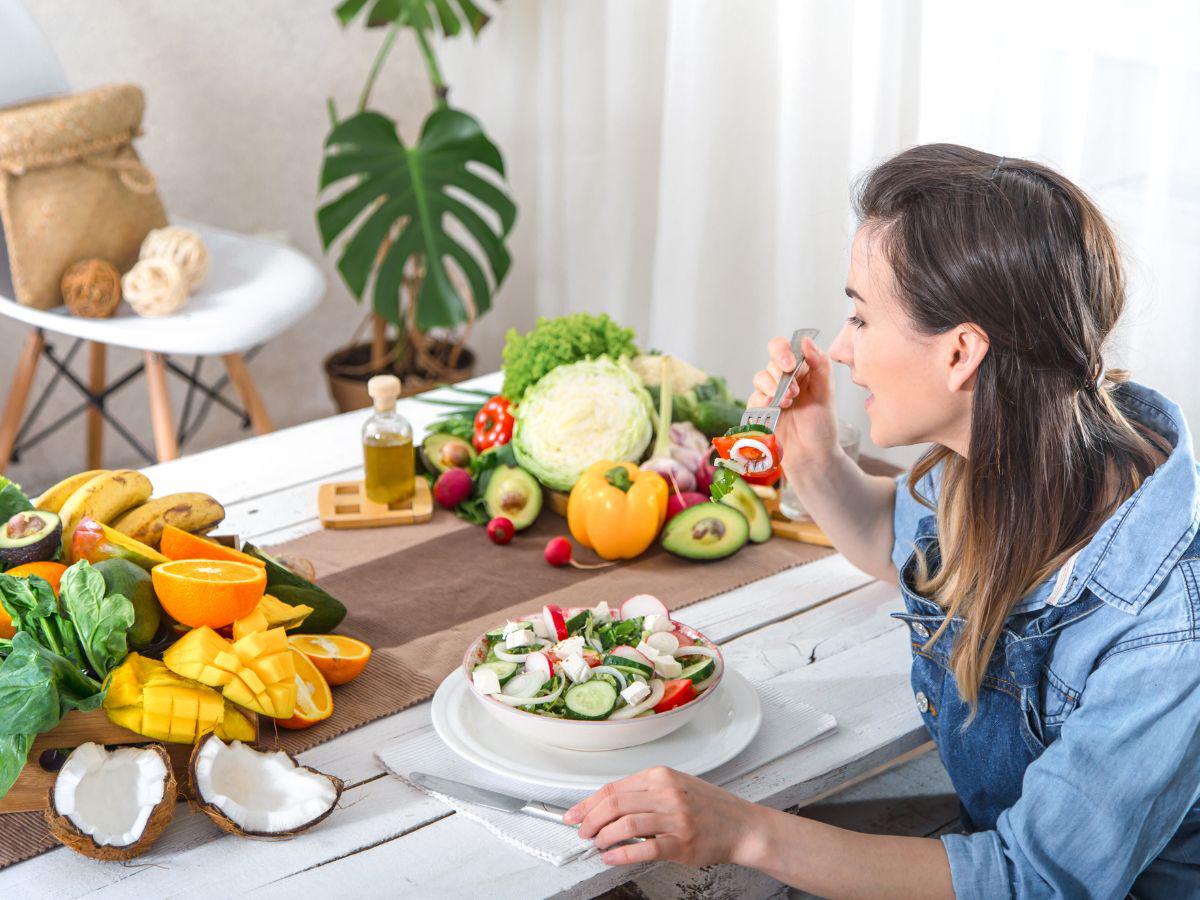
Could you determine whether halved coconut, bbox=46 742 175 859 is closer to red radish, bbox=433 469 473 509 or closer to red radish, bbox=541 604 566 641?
red radish, bbox=541 604 566 641

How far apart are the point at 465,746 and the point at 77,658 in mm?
341

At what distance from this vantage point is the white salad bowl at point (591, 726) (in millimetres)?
1107

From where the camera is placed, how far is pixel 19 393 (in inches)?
113

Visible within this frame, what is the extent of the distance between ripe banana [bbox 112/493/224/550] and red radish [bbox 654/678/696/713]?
56cm

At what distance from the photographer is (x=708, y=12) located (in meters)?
2.84

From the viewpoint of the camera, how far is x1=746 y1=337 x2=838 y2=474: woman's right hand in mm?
1450

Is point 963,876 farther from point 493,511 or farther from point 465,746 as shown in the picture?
point 493,511

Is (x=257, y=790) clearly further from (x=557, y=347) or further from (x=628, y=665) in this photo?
(x=557, y=347)

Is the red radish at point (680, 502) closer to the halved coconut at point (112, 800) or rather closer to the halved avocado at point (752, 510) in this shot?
the halved avocado at point (752, 510)

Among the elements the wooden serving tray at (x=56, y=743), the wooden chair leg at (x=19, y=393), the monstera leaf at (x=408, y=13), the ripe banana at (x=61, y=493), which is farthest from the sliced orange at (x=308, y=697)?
the monstera leaf at (x=408, y=13)

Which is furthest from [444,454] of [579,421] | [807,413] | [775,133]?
[775,133]

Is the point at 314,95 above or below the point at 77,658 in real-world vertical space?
above

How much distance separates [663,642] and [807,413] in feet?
1.29

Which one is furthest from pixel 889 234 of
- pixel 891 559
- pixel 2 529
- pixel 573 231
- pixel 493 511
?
pixel 573 231
